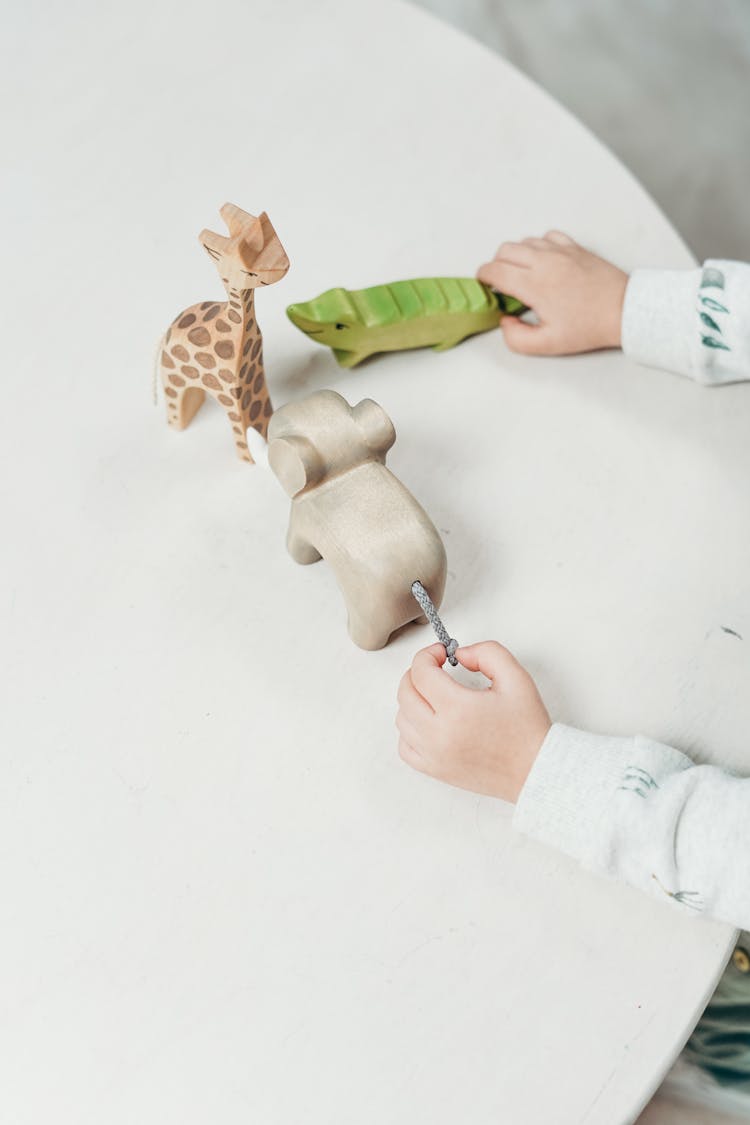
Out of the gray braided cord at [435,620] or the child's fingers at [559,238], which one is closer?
the gray braided cord at [435,620]

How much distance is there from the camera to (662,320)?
0.76 metres

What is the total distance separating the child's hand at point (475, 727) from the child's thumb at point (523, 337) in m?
0.24

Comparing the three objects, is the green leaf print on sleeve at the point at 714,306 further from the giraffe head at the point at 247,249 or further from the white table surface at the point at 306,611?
the giraffe head at the point at 247,249

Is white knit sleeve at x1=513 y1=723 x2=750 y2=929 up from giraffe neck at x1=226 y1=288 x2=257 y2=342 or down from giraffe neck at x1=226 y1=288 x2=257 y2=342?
down

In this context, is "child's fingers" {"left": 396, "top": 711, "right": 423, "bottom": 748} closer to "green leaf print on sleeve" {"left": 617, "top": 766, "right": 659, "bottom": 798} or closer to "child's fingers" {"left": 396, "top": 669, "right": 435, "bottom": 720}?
"child's fingers" {"left": 396, "top": 669, "right": 435, "bottom": 720}

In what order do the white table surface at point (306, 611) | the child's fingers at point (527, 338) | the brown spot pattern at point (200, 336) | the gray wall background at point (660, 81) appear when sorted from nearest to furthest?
the white table surface at point (306, 611), the brown spot pattern at point (200, 336), the child's fingers at point (527, 338), the gray wall background at point (660, 81)

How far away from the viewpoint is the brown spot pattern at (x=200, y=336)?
2.18 ft

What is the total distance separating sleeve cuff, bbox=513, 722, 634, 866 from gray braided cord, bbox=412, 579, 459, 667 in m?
0.07

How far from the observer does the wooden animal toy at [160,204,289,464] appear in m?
0.60

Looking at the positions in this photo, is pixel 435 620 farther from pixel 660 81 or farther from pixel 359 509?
pixel 660 81

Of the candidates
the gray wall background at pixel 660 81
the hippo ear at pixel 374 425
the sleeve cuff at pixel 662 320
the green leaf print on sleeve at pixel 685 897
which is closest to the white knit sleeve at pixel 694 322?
the sleeve cuff at pixel 662 320

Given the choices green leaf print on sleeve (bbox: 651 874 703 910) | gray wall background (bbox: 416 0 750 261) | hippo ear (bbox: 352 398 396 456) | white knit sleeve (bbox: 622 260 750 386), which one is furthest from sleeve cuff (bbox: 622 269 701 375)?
gray wall background (bbox: 416 0 750 261)

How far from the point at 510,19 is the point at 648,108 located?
0.22m

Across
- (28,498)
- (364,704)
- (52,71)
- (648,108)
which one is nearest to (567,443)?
(364,704)
